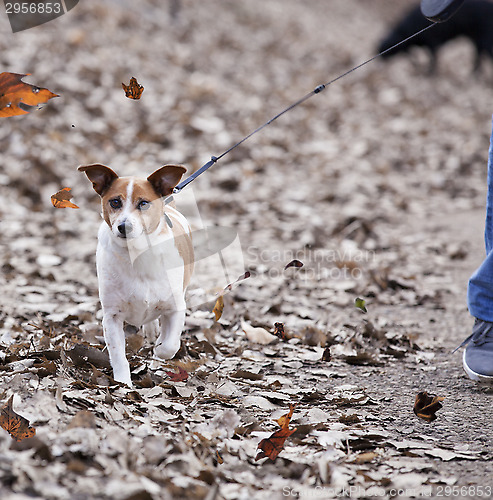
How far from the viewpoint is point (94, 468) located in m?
1.89

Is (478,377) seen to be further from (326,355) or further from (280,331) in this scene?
(280,331)

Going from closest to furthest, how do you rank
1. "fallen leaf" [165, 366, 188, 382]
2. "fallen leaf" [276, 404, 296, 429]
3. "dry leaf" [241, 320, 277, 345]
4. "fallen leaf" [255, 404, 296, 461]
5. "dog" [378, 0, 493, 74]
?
"fallen leaf" [255, 404, 296, 461] → "fallen leaf" [276, 404, 296, 429] → "fallen leaf" [165, 366, 188, 382] → "dry leaf" [241, 320, 277, 345] → "dog" [378, 0, 493, 74]

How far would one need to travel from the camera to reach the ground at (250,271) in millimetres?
2076

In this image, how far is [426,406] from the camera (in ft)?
8.54

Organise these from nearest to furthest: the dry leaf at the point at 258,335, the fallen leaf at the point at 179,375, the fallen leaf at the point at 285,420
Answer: the fallen leaf at the point at 285,420
the fallen leaf at the point at 179,375
the dry leaf at the point at 258,335

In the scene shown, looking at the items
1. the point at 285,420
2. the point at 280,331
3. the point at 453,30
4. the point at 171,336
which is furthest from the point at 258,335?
the point at 453,30

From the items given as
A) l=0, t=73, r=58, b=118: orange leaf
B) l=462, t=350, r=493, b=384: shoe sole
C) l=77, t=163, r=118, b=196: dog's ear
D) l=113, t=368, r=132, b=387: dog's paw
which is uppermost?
l=0, t=73, r=58, b=118: orange leaf

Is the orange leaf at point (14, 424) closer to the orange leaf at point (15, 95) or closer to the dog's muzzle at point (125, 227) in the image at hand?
the dog's muzzle at point (125, 227)

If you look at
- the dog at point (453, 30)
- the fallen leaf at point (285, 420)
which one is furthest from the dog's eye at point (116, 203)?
the dog at point (453, 30)

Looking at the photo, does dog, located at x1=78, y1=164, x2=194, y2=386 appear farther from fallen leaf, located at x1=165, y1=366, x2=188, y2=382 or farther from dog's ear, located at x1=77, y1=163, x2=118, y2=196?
fallen leaf, located at x1=165, y1=366, x2=188, y2=382

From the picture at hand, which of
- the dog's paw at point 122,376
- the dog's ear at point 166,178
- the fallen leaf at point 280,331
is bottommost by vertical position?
the fallen leaf at point 280,331

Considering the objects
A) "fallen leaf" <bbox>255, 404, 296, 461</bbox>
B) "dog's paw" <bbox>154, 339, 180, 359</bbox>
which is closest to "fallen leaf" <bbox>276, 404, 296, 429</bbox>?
"fallen leaf" <bbox>255, 404, 296, 461</bbox>

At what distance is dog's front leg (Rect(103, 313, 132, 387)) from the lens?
103 inches

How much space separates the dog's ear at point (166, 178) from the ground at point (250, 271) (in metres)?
0.78
